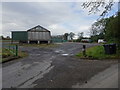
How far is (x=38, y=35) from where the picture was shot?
5197cm

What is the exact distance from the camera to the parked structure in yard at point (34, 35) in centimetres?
5144

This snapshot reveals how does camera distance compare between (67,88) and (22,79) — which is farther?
(22,79)

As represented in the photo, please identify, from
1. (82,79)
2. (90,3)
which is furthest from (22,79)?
(90,3)

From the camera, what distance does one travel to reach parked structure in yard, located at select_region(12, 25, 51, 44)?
5144 cm

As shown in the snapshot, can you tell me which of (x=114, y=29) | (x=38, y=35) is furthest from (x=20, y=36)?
(x=114, y=29)

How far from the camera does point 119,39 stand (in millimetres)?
16484

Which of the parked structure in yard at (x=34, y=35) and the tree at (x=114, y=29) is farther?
the parked structure in yard at (x=34, y=35)

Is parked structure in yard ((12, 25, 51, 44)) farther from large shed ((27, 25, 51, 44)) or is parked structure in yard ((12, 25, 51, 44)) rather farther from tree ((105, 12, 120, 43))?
tree ((105, 12, 120, 43))

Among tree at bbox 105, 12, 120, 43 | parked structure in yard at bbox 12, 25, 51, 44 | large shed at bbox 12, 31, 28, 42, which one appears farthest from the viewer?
large shed at bbox 12, 31, 28, 42

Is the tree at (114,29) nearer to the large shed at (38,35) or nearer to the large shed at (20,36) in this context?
the large shed at (38,35)

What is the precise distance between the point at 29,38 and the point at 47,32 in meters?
5.83

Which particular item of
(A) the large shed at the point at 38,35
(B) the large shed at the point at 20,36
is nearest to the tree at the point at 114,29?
(A) the large shed at the point at 38,35

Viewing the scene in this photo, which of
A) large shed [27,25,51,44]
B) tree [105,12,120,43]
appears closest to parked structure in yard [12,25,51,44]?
large shed [27,25,51,44]

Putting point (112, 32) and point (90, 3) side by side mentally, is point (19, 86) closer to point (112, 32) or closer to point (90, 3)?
point (90, 3)
